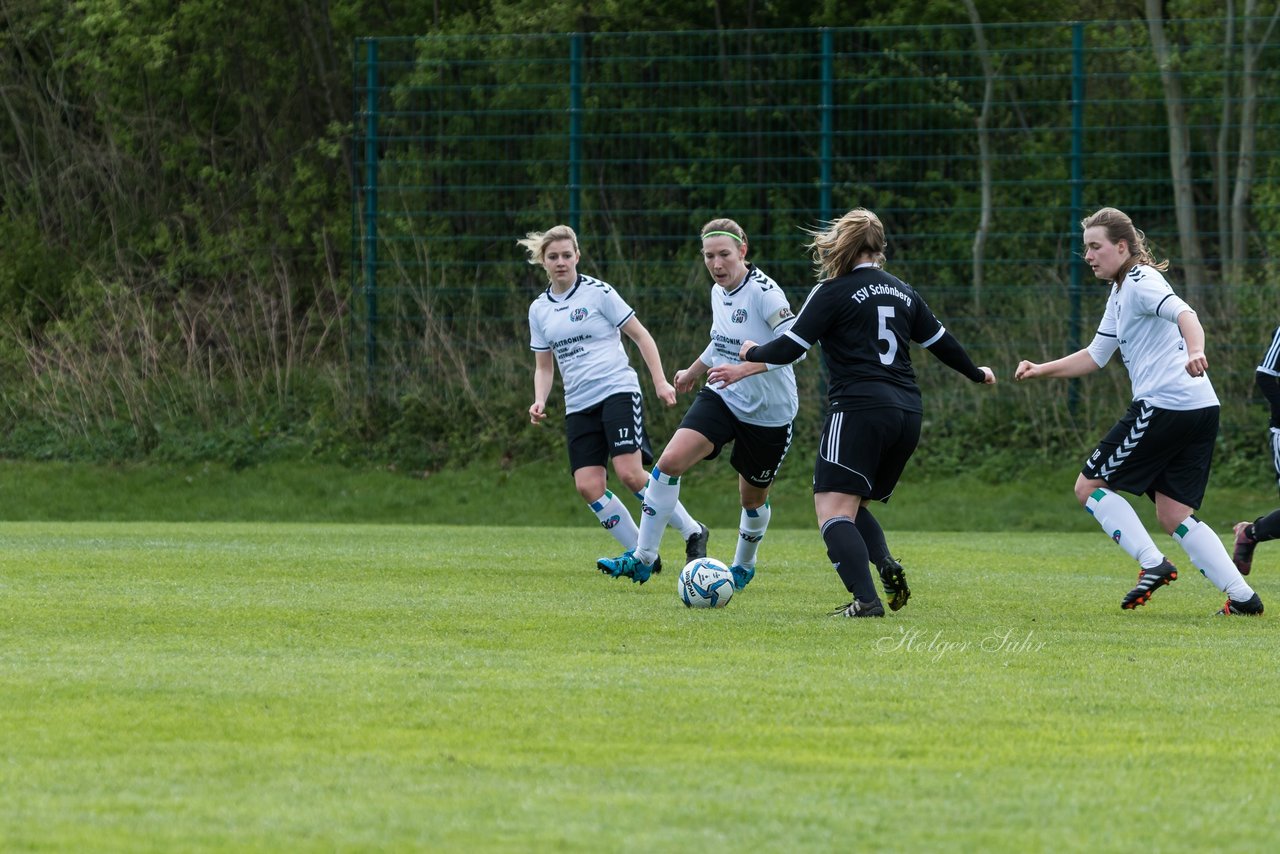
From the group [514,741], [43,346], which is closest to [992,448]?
[43,346]

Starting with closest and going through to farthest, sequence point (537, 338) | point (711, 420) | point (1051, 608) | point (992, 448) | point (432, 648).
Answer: point (432, 648)
point (1051, 608)
point (711, 420)
point (537, 338)
point (992, 448)

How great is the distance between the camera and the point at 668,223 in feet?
65.4

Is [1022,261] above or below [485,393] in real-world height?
above

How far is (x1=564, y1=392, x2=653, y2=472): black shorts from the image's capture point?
10.6 m

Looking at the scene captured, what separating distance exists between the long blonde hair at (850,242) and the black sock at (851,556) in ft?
3.75

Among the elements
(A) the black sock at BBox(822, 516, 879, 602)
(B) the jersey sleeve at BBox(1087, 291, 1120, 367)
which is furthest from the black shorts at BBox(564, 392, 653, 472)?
(B) the jersey sleeve at BBox(1087, 291, 1120, 367)

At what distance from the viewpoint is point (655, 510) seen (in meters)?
9.78

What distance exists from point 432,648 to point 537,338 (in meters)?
4.47

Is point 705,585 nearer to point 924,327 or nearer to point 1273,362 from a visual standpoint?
point 924,327

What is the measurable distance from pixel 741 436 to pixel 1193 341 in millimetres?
2525

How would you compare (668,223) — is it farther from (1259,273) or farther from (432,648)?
(432,648)

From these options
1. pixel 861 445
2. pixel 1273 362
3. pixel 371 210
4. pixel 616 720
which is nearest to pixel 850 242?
pixel 861 445

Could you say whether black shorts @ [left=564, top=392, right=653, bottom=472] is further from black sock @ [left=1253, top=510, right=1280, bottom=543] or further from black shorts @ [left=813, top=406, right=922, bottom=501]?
black sock @ [left=1253, top=510, right=1280, bottom=543]

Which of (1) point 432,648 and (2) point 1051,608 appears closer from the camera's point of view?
(1) point 432,648
